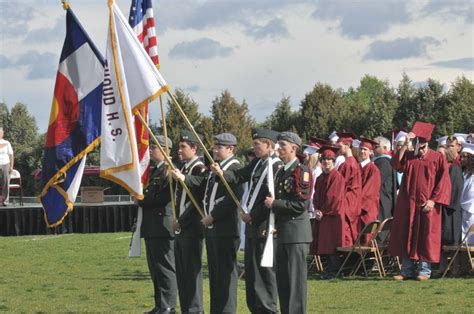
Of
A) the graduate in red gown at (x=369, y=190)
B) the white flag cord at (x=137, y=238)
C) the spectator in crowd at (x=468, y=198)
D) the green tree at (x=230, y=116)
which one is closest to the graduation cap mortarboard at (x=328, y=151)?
the graduate in red gown at (x=369, y=190)

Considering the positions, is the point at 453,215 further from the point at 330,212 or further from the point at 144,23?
the point at 144,23

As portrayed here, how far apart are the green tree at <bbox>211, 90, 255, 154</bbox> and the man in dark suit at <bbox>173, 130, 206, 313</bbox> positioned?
48.8 metres

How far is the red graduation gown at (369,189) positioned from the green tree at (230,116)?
43.8m

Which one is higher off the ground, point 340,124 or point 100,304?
point 340,124

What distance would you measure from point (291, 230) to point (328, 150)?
598 cm

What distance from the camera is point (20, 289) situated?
15867 mm

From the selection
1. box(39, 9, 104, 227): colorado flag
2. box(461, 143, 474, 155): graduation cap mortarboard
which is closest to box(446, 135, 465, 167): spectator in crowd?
box(461, 143, 474, 155): graduation cap mortarboard

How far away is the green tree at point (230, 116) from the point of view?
201 ft

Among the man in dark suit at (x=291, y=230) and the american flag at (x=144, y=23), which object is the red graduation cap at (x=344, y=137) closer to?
the american flag at (x=144, y=23)

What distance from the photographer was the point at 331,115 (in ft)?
205

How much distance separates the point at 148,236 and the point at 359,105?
51.0 metres

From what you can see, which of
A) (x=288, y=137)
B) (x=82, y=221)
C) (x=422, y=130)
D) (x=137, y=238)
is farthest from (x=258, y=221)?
(x=82, y=221)

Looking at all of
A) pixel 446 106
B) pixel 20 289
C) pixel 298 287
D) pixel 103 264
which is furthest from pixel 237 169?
pixel 446 106

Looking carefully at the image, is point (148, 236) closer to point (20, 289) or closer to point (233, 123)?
point (20, 289)
